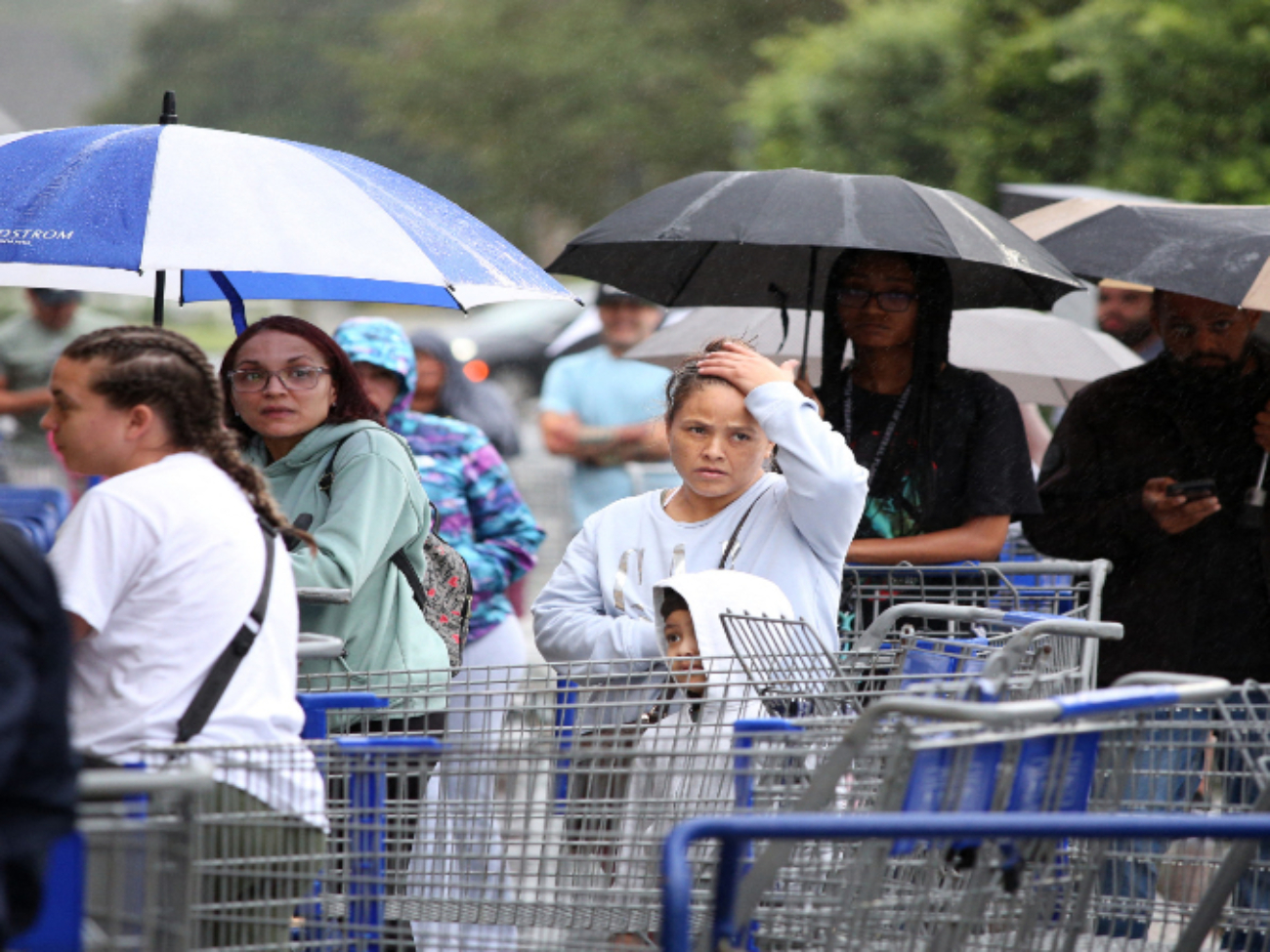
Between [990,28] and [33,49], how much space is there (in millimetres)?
96601

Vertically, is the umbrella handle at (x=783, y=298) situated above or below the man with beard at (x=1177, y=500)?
above

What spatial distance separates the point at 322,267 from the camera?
413cm

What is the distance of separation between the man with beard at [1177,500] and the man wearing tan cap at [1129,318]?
8.74 feet

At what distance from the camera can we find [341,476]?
441 centimetres

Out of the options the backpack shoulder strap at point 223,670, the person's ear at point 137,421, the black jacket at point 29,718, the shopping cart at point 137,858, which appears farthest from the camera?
the person's ear at point 137,421

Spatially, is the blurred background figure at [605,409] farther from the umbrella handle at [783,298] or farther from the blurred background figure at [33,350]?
the umbrella handle at [783,298]

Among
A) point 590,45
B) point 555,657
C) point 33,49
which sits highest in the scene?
point 33,49

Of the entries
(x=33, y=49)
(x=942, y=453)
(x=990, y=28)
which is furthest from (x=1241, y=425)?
(x=33, y=49)

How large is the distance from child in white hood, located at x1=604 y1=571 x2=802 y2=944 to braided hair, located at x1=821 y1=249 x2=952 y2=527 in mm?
1286

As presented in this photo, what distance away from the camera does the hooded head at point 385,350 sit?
20.4 ft

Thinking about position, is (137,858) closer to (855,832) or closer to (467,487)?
(855,832)

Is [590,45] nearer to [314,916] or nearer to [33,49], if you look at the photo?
[314,916]

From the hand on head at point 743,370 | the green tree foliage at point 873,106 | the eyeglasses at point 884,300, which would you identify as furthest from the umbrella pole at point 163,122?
the green tree foliage at point 873,106

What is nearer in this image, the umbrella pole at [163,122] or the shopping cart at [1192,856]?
the shopping cart at [1192,856]
